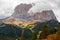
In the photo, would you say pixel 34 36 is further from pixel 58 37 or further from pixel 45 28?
pixel 58 37

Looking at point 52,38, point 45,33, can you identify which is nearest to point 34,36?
point 45,33

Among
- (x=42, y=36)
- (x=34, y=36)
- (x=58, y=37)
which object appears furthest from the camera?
(x=34, y=36)

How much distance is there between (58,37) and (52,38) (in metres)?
1.96

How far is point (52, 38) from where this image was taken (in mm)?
63469

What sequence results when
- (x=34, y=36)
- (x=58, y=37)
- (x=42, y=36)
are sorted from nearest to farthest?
1. (x=58, y=37)
2. (x=42, y=36)
3. (x=34, y=36)

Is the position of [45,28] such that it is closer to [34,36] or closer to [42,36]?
[42,36]

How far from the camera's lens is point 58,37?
2456 inches

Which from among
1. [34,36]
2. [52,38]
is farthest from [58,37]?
[34,36]

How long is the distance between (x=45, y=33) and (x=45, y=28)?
2431mm

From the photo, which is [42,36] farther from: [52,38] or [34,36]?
[52,38]

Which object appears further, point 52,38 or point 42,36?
point 42,36

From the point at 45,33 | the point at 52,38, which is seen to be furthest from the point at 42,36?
the point at 52,38

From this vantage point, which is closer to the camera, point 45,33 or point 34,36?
point 45,33

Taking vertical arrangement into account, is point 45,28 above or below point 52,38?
above
